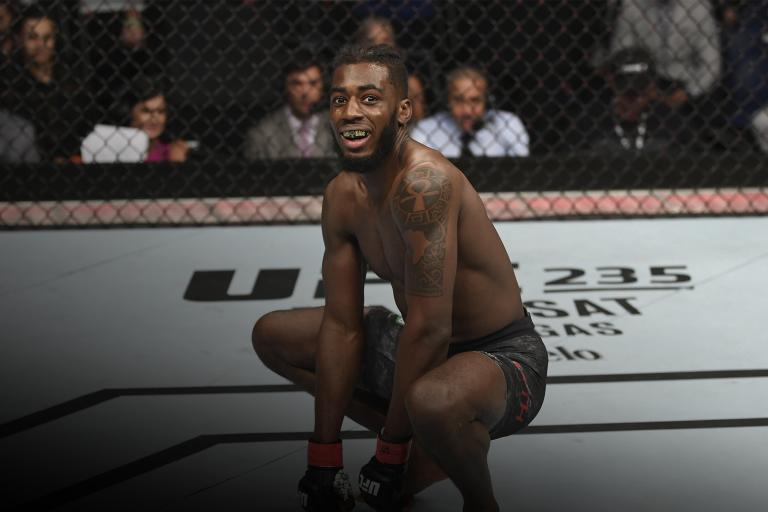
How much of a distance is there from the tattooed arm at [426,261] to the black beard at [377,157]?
0.18ft

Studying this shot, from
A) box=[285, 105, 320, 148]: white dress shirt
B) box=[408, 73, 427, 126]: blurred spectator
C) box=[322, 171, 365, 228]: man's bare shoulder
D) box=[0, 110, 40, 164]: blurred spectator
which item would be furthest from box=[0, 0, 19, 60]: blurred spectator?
box=[322, 171, 365, 228]: man's bare shoulder

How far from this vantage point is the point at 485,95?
3.87 metres

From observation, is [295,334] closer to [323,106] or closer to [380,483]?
[380,483]

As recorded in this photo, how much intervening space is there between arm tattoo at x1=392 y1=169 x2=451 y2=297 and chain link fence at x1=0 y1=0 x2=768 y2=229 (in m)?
2.16

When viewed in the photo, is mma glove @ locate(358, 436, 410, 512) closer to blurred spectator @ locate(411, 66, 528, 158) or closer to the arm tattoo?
the arm tattoo

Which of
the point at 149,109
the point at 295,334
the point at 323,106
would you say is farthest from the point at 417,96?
the point at 295,334

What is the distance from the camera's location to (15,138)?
393 cm

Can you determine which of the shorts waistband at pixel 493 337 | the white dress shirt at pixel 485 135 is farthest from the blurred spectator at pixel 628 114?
the shorts waistband at pixel 493 337

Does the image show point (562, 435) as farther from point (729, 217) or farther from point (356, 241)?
point (729, 217)

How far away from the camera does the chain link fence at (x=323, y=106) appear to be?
3.87m

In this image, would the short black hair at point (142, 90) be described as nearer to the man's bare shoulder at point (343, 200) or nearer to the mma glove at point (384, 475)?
the man's bare shoulder at point (343, 200)

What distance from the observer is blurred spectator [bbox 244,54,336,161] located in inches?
153

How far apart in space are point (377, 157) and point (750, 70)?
277 cm

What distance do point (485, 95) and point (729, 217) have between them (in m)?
0.92
